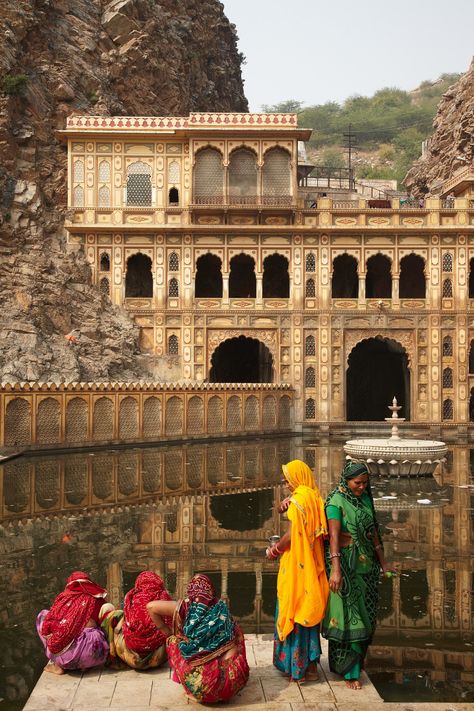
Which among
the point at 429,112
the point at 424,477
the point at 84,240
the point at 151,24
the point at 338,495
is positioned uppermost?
the point at 429,112

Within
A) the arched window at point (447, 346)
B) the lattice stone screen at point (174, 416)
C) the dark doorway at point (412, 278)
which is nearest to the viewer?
the lattice stone screen at point (174, 416)

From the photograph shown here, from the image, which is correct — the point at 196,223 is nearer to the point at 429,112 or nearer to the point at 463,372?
the point at 463,372

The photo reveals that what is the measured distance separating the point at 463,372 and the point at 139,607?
29.5 metres

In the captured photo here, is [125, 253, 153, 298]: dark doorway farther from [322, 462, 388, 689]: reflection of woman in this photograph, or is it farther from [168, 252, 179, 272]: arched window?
[322, 462, 388, 689]: reflection of woman

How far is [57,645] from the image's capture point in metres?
5.78

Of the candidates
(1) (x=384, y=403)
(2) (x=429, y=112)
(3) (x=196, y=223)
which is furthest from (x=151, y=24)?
(2) (x=429, y=112)

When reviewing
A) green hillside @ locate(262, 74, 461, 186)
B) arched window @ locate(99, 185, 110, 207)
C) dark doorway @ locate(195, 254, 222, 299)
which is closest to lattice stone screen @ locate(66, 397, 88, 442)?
arched window @ locate(99, 185, 110, 207)

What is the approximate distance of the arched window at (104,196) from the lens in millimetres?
34031

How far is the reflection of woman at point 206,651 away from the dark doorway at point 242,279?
108ft

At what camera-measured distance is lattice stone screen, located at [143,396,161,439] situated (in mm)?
26281

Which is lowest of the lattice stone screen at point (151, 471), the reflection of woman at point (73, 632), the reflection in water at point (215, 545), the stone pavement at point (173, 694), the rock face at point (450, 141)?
the lattice stone screen at point (151, 471)

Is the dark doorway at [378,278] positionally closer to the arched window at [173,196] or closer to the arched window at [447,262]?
the arched window at [447,262]

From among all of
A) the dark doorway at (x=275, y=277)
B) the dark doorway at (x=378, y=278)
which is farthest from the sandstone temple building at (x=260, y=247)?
the dark doorway at (x=275, y=277)

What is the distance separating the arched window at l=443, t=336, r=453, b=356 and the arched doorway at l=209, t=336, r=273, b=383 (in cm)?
921
